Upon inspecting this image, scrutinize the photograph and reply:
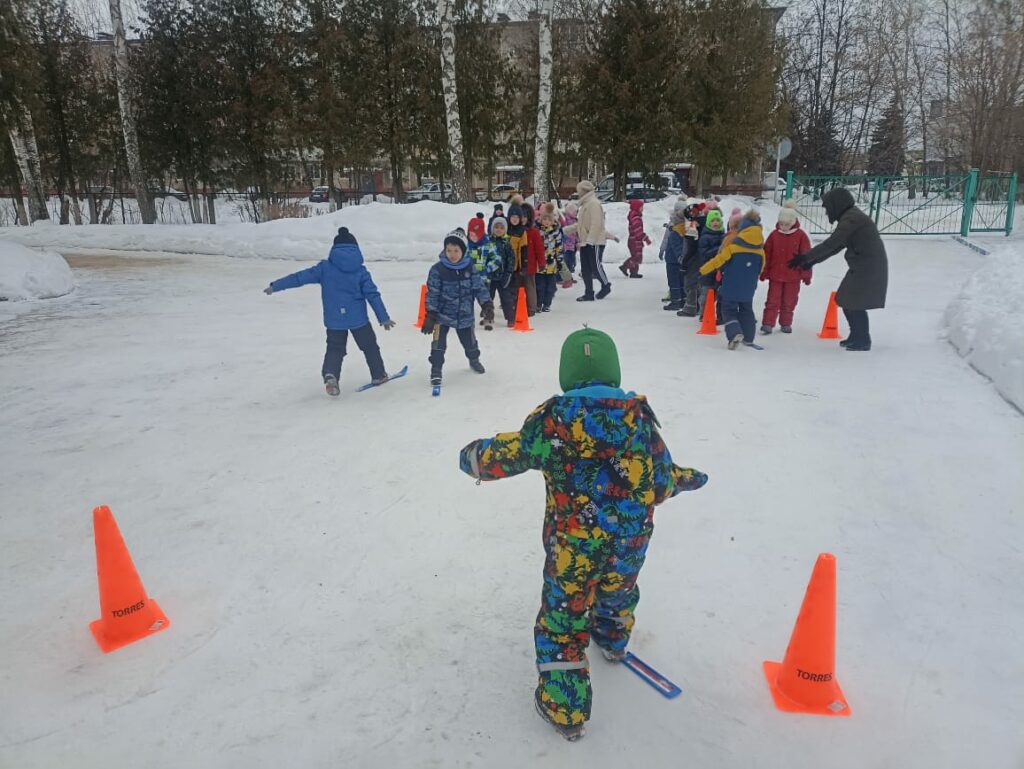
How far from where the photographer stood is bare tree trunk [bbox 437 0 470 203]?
691 inches

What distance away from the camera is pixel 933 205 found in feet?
63.6

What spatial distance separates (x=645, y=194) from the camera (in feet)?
84.8

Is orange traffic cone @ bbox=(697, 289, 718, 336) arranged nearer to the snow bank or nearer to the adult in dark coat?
the adult in dark coat

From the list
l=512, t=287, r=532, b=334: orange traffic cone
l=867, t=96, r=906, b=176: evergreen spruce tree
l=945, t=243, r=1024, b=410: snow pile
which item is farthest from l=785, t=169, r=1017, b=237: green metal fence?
l=867, t=96, r=906, b=176: evergreen spruce tree

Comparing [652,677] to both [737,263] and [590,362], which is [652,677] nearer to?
[590,362]

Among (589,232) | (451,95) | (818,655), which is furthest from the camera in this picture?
(451,95)

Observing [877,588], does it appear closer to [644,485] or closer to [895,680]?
[895,680]

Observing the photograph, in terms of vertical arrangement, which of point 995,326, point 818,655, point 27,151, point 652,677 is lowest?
point 652,677

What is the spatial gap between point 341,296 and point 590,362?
440 centimetres

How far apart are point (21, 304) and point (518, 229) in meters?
8.45

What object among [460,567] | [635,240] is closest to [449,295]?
[460,567]

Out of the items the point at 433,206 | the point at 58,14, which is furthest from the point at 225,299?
the point at 58,14

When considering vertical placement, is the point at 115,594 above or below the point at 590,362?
below

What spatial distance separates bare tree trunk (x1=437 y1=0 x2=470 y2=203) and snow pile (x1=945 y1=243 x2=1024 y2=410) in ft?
44.2
